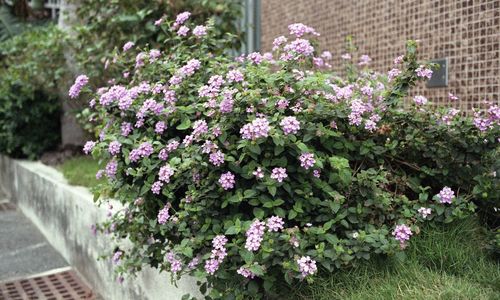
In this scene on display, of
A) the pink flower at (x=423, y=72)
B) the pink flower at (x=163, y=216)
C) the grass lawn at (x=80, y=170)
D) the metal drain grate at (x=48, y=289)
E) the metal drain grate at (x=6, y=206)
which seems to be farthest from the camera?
the metal drain grate at (x=6, y=206)

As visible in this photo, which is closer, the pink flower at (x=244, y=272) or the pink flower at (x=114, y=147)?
the pink flower at (x=244, y=272)

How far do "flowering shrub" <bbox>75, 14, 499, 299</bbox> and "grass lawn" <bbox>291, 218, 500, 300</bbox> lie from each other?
0.33ft

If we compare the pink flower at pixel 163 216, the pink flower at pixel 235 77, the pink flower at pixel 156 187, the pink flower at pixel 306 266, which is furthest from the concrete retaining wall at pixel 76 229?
the pink flower at pixel 235 77

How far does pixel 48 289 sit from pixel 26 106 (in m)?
4.14

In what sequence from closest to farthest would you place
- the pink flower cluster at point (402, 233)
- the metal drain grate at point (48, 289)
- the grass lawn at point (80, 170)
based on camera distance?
the pink flower cluster at point (402, 233) → the metal drain grate at point (48, 289) → the grass lawn at point (80, 170)

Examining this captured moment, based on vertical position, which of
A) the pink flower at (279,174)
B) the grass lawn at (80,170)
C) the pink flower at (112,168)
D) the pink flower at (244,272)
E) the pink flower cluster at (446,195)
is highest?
the pink flower at (279,174)

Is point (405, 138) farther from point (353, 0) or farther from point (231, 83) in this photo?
point (353, 0)

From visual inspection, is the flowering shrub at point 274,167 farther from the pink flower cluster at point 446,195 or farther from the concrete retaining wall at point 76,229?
the concrete retaining wall at point 76,229

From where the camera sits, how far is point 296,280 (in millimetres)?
2561

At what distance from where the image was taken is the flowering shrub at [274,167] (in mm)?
2441

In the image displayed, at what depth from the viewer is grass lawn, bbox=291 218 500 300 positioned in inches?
93.8

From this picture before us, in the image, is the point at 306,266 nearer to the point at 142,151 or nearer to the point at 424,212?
the point at 424,212

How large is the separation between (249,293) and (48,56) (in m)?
5.43

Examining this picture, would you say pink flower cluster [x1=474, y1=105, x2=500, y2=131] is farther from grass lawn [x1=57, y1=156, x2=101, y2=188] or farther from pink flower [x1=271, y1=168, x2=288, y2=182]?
grass lawn [x1=57, y1=156, x2=101, y2=188]
